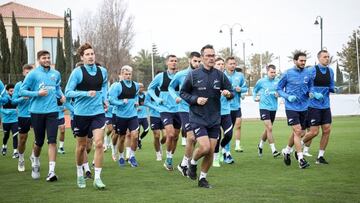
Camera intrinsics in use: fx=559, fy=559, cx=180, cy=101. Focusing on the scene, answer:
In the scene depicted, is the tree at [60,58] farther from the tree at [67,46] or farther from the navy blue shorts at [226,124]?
the navy blue shorts at [226,124]

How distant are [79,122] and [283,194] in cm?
Result: 410

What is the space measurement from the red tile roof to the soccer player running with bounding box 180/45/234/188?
69.5 m

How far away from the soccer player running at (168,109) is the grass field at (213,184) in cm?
65

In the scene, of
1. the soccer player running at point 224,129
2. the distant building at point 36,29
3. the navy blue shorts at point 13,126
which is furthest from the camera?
the distant building at point 36,29

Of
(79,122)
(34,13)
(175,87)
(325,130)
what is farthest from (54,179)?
(34,13)

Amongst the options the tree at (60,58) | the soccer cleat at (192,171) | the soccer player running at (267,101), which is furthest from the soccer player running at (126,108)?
the tree at (60,58)

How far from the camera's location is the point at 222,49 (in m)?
98.1

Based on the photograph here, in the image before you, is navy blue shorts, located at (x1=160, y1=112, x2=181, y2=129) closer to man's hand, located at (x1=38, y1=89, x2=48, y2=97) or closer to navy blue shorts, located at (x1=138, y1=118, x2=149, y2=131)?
man's hand, located at (x1=38, y1=89, x2=48, y2=97)

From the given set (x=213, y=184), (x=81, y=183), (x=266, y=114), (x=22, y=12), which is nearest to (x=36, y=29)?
(x=22, y=12)

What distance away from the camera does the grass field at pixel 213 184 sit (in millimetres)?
9211

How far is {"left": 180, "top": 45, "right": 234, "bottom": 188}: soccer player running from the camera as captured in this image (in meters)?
10.3

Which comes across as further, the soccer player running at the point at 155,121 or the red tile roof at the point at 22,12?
the red tile roof at the point at 22,12

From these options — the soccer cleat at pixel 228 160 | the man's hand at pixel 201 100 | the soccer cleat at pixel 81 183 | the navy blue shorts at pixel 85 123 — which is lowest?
the soccer cleat at pixel 228 160

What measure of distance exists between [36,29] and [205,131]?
228 feet
